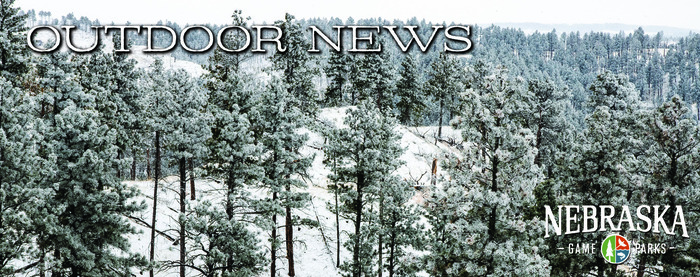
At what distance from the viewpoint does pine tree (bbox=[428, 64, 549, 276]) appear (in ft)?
47.2

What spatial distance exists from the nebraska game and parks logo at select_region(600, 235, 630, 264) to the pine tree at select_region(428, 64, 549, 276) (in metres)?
5.14

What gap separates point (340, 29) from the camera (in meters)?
21.5

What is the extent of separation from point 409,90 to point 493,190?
42295 millimetres

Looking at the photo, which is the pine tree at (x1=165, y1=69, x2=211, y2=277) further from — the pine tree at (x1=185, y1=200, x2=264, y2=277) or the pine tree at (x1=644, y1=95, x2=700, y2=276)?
the pine tree at (x1=644, y1=95, x2=700, y2=276)

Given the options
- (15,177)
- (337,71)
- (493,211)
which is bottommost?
(493,211)

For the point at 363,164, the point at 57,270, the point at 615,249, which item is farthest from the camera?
the point at 363,164

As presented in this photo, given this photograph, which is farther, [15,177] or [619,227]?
[619,227]

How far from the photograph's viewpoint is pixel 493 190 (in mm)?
14906

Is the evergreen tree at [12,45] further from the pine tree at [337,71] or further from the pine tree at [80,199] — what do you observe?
the pine tree at [337,71]

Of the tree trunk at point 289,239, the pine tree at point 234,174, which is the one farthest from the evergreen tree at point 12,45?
the tree trunk at point 289,239

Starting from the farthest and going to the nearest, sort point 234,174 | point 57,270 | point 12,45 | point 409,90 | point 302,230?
point 409,90
point 302,230
point 234,174
point 12,45
point 57,270

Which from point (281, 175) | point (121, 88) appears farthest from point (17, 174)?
point (121, 88)

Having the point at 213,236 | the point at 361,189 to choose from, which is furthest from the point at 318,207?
the point at 213,236

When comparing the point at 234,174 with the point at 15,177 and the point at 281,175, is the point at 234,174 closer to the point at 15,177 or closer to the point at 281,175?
the point at 281,175
